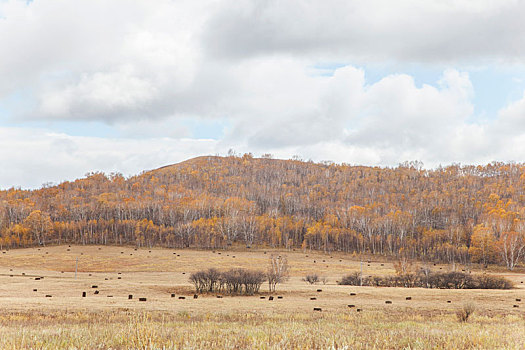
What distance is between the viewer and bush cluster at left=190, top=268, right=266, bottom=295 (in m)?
49.7

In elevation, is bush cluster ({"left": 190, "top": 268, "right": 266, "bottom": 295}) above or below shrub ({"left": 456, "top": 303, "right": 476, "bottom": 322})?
below

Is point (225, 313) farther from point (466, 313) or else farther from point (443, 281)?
point (443, 281)

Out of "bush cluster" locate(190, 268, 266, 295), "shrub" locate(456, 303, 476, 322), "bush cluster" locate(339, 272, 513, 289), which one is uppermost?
"shrub" locate(456, 303, 476, 322)

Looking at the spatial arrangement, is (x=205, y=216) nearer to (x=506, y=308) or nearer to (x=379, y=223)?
(x=379, y=223)

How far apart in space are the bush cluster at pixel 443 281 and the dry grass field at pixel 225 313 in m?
3.23

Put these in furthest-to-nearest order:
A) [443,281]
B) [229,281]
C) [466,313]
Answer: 1. [443,281]
2. [229,281]
3. [466,313]

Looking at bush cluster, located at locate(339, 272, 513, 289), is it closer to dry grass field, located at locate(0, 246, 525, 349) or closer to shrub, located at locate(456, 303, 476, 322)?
dry grass field, located at locate(0, 246, 525, 349)

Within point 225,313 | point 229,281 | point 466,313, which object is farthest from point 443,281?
point 225,313

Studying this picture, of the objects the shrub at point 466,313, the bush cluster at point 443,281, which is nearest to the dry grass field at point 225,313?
the shrub at point 466,313

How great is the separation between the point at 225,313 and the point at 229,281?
22293 millimetres

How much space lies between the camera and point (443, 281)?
205 feet

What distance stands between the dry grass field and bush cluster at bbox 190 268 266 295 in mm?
1562

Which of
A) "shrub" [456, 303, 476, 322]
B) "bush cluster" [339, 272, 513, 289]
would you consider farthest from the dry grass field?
"bush cluster" [339, 272, 513, 289]

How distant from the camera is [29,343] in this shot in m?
10.7
